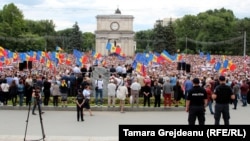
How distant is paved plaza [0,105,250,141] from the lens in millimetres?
14655

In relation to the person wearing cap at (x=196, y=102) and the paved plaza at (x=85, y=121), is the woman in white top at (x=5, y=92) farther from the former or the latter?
the person wearing cap at (x=196, y=102)

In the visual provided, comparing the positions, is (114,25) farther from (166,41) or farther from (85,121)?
(85,121)

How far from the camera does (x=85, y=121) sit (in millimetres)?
18703

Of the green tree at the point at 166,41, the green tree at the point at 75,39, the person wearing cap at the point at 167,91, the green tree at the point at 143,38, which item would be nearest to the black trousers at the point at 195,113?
the person wearing cap at the point at 167,91

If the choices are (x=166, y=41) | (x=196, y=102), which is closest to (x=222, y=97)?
(x=196, y=102)

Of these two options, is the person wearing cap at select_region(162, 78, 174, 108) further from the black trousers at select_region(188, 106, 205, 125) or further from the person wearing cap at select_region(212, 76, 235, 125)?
the black trousers at select_region(188, 106, 205, 125)

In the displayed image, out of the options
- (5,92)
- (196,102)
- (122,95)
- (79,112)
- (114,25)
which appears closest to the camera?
(196,102)

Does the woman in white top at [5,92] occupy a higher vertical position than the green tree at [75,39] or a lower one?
lower

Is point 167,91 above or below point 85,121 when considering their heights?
above

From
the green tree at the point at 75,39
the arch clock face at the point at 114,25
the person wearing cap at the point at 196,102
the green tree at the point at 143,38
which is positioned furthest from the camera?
the green tree at the point at 143,38

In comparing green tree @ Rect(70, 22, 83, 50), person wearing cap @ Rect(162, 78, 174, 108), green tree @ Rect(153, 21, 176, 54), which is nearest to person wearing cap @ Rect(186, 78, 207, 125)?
person wearing cap @ Rect(162, 78, 174, 108)

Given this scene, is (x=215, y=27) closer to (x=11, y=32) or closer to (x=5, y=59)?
(x=11, y=32)

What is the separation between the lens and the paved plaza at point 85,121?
14.7 metres

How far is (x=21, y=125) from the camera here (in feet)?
56.6
